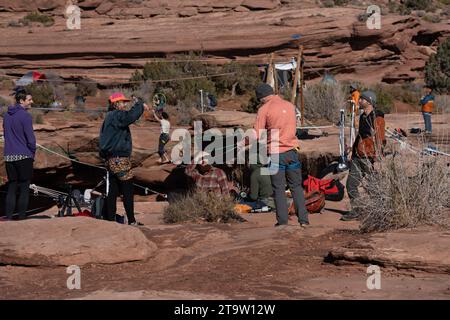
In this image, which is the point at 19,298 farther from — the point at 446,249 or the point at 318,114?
the point at 318,114

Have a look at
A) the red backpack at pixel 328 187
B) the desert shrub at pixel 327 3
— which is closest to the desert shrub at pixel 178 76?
the desert shrub at pixel 327 3

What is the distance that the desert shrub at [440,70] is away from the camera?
96.3 ft

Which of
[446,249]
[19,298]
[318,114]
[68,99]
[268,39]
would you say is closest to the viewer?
[19,298]

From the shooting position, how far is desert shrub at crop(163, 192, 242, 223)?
32.7 ft

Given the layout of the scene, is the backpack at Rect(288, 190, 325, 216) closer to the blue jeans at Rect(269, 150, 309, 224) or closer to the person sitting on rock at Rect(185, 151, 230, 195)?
the person sitting on rock at Rect(185, 151, 230, 195)

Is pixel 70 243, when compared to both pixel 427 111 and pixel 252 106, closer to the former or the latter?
pixel 427 111

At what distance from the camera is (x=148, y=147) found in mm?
16062

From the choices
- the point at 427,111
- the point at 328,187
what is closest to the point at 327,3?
the point at 427,111

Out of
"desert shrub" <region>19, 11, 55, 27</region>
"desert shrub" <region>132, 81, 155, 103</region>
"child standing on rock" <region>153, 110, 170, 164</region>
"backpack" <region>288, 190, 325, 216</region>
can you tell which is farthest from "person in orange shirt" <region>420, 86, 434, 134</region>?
"desert shrub" <region>19, 11, 55, 27</region>

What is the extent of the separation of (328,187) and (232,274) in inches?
241

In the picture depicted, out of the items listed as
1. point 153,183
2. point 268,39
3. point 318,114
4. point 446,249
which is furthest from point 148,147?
point 268,39

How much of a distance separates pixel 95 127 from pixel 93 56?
598 inches

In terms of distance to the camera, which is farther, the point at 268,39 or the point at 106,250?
the point at 268,39

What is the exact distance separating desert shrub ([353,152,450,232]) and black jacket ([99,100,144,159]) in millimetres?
2499
